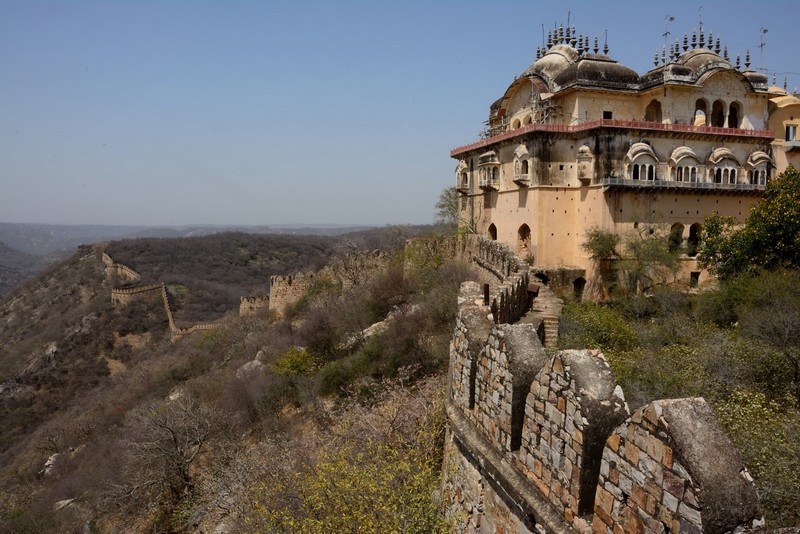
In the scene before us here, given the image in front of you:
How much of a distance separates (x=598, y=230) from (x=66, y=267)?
69953mm

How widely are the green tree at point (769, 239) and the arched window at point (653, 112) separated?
617 centimetres

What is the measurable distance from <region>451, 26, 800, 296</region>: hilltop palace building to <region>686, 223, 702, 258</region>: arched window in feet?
0.14

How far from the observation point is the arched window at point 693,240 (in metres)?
21.0

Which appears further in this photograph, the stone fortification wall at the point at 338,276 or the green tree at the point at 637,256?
the stone fortification wall at the point at 338,276

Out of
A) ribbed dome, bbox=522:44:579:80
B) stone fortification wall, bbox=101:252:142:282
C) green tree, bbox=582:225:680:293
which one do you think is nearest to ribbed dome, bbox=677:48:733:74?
ribbed dome, bbox=522:44:579:80

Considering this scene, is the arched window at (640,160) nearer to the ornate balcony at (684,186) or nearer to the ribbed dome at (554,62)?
the ornate balcony at (684,186)

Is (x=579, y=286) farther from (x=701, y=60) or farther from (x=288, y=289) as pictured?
(x=288, y=289)

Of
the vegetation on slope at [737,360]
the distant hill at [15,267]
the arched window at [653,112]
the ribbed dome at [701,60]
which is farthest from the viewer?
the distant hill at [15,267]

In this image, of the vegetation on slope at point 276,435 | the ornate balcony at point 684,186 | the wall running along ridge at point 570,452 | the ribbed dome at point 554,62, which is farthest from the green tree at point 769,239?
the wall running along ridge at point 570,452

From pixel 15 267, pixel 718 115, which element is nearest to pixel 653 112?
pixel 718 115

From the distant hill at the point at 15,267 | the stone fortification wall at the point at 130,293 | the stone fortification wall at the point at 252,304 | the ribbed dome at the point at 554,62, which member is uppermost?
the ribbed dome at the point at 554,62

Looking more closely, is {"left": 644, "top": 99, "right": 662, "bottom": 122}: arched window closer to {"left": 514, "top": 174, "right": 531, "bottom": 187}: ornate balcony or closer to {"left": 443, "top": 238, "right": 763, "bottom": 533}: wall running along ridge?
{"left": 514, "top": 174, "right": 531, "bottom": 187}: ornate balcony

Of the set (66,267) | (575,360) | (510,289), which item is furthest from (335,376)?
(66,267)

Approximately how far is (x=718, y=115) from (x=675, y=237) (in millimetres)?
6126
